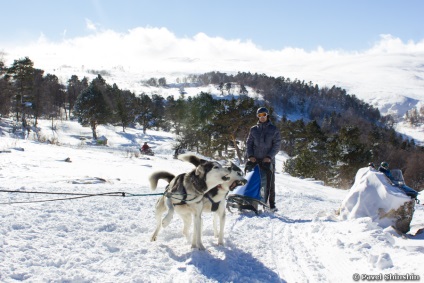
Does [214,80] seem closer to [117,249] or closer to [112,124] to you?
[112,124]

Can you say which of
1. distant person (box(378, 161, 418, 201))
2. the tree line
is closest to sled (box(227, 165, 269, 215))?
distant person (box(378, 161, 418, 201))

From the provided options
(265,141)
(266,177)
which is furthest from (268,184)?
(265,141)

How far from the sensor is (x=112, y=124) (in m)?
61.7

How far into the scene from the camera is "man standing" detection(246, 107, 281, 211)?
23.7 ft

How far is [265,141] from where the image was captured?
7.32 meters

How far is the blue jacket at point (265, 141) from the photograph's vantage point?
7258 mm

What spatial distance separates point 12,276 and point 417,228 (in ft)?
18.6

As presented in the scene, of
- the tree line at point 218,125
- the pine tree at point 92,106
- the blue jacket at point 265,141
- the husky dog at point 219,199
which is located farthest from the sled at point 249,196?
the pine tree at point 92,106

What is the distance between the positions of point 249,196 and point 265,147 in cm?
120

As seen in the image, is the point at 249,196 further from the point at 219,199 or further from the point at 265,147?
the point at 219,199

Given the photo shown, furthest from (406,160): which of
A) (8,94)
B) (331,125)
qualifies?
(331,125)

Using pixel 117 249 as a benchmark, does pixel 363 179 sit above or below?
above

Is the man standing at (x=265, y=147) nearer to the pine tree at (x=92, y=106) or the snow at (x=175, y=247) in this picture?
the snow at (x=175, y=247)

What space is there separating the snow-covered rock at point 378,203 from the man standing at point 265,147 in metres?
1.60
